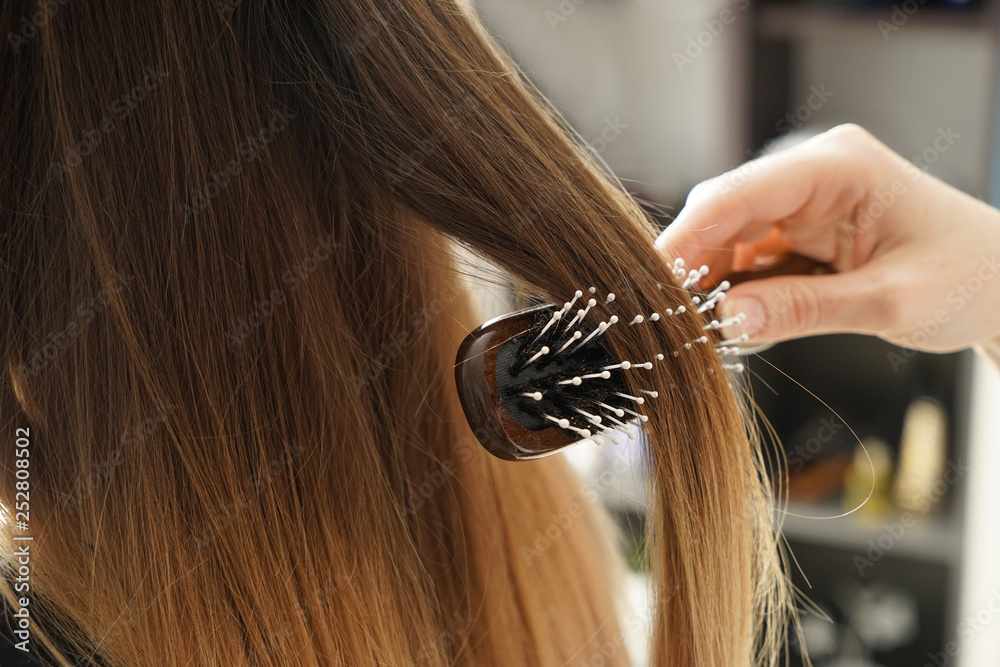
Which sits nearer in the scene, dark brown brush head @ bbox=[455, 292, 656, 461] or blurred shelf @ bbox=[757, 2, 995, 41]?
dark brown brush head @ bbox=[455, 292, 656, 461]

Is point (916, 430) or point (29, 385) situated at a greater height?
point (29, 385)

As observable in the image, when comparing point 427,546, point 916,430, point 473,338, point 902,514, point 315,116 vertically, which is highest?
point 315,116

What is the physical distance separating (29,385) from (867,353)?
1369 millimetres

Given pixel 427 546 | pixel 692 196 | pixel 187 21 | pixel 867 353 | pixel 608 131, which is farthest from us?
pixel 608 131

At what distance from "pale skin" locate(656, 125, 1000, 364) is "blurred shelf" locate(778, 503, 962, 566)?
2.29 feet

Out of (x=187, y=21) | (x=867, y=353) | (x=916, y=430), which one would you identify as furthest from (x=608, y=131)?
(x=187, y=21)

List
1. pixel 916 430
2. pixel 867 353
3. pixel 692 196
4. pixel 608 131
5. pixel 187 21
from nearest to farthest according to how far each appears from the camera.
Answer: pixel 187 21, pixel 692 196, pixel 916 430, pixel 867 353, pixel 608 131

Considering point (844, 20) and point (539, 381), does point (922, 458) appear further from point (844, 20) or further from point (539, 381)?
point (539, 381)

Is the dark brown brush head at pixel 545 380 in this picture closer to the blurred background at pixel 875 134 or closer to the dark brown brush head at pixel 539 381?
the dark brown brush head at pixel 539 381

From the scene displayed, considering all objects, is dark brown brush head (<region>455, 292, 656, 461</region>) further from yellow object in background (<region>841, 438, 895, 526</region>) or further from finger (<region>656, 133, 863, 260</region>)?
yellow object in background (<region>841, 438, 895, 526</region>)

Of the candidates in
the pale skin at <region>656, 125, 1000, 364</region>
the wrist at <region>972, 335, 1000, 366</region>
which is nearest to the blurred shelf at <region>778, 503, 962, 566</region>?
the wrist at <region>972, 335, 1000, 366</region>

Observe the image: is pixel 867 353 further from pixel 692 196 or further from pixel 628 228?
pixel 628 228

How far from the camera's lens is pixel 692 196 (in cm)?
65

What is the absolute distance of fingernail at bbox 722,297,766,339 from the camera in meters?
0.60
